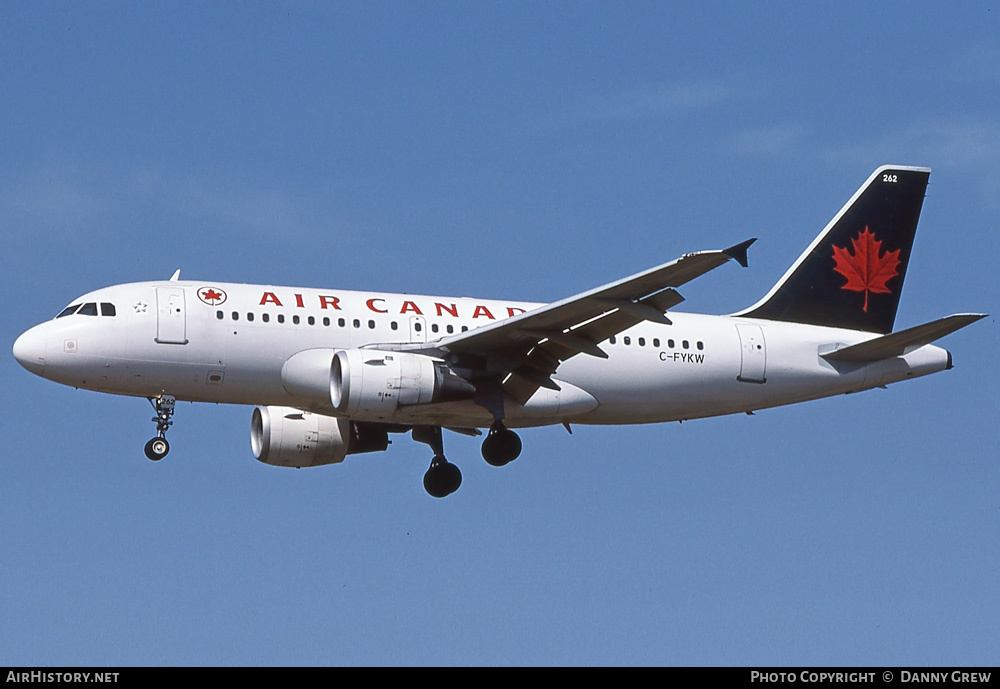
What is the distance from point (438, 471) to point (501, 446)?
344 cm

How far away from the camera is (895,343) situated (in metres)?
41.4

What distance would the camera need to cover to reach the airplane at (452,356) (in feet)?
123

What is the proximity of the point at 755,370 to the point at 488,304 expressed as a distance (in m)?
6.67

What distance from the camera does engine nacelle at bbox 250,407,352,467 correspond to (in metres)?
41.7

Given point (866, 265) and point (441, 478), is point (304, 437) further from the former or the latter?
point (866, 265)

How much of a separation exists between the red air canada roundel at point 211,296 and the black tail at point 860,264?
13.4 meters

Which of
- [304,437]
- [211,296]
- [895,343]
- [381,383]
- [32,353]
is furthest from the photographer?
[304,437]

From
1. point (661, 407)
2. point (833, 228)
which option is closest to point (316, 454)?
point (661, 407)

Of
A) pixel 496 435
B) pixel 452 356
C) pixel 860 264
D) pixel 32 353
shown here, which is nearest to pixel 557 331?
pixel 452 356

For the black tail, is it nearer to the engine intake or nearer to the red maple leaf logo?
the red maple leaf logo

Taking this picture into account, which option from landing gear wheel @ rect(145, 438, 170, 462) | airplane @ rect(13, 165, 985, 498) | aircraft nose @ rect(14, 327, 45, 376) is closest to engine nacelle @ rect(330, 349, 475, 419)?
airplane @ rect(13, 165, 985, 498)

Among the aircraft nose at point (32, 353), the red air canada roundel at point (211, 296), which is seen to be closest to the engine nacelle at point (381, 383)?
the red air canada roundel at point (211, 296)

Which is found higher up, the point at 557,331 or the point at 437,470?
the point at 557,331
